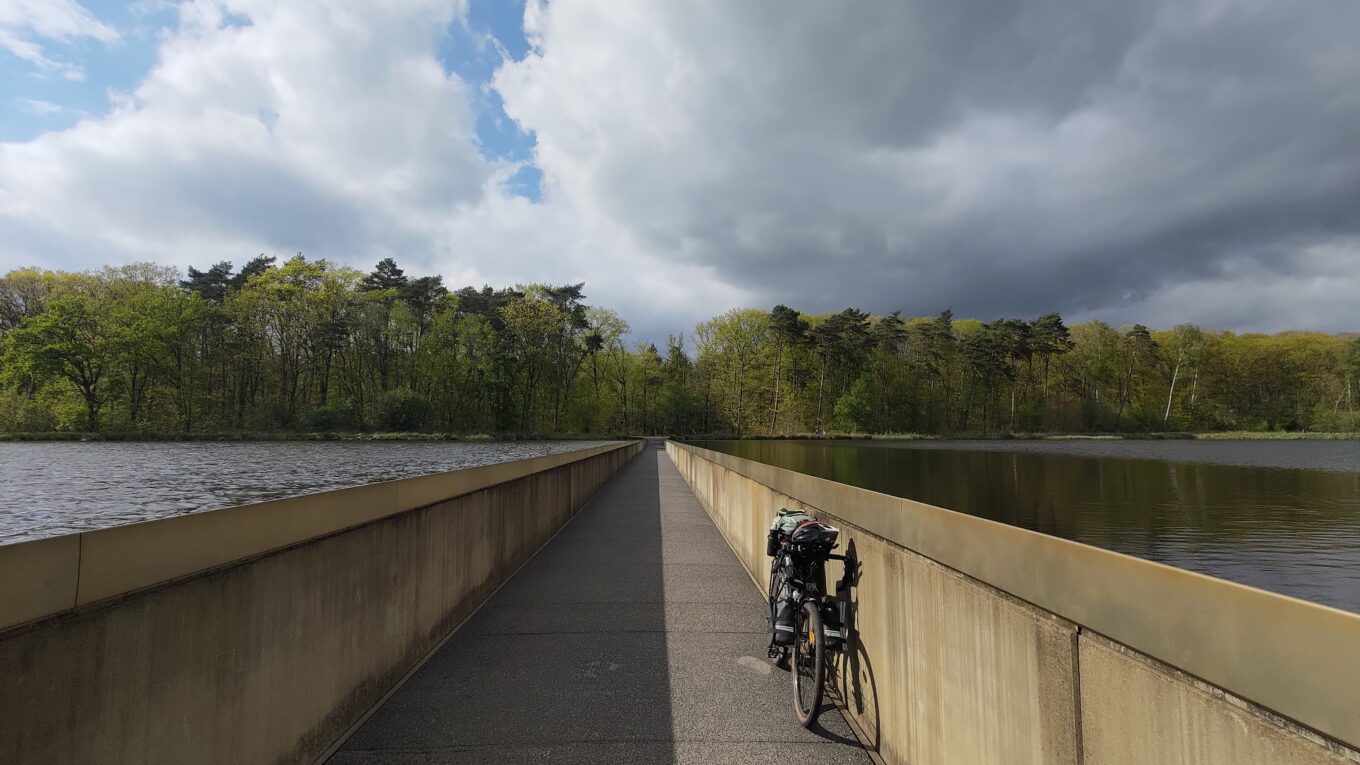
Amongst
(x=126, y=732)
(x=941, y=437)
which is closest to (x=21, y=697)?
(x=126, y=732)

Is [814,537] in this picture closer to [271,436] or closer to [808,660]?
[808,660]

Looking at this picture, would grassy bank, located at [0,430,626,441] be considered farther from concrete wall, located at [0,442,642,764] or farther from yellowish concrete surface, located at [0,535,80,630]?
yellowish concrete surface, located at [0,535,80,630]

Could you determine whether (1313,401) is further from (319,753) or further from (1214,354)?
(319,753)

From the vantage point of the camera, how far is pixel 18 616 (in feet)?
6.15

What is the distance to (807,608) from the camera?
4238 millimetres

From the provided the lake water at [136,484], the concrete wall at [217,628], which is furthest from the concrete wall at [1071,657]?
the lake water at [136,484]

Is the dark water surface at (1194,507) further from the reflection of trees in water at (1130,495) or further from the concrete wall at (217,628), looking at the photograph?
the concrete wall at (217,628)

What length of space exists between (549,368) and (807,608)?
84.6 m

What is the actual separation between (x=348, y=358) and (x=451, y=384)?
12335 millimetres

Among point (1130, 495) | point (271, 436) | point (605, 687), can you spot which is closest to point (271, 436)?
point (271, 436)

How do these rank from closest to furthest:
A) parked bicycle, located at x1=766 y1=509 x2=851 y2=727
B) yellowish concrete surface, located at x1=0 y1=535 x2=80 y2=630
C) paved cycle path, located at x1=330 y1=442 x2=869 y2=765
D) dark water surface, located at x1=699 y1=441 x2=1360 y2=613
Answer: yellowish concrete surface, located at x1=0 y1=535 x2=80 y2=630 → paved cycle path, located at x1=330 y1=442 x2=869 y2=765 → parked bicycle, located at x1=766 y1=509 x2=851 y2=727 → dark water surface, located at x1=699 y1=441 x2=1360 y2=613

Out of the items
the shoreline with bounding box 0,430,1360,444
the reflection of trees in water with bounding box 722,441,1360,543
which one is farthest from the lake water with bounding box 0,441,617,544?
the shoreline with bounding box 0,430,1360,444

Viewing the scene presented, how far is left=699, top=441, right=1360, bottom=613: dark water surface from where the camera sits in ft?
51.9

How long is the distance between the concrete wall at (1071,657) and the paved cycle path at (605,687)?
782 millimetres
